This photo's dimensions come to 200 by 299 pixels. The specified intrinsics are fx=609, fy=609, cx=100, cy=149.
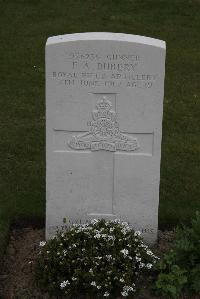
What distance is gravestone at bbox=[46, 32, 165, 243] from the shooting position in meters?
4.88

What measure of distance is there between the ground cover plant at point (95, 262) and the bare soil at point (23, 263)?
0.14 m

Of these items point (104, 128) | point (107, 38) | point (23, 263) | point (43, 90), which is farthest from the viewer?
point (43, 90)

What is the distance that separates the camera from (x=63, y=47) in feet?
16.0

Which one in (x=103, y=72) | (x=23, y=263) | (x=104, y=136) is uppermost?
(x=103, y=72)

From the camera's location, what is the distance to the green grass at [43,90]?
635 centimetres

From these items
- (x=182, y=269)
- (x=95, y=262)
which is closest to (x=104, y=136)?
(x=95, y=262)

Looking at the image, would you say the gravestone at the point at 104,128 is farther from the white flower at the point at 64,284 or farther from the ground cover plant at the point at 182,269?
the white flower at the point at 64,284

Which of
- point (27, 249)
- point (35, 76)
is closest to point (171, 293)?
point (27, 249)

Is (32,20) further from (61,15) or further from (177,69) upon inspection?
(177,69)

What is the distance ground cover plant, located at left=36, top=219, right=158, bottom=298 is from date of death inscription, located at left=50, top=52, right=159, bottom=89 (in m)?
1.19

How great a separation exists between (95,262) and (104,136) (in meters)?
1.08

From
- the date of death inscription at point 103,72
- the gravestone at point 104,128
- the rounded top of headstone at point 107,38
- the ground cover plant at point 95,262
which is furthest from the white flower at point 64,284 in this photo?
the rounded top of headstone at point 107,38

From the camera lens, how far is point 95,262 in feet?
15.4

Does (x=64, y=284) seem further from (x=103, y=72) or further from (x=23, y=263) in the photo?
(x=103, y=72)
